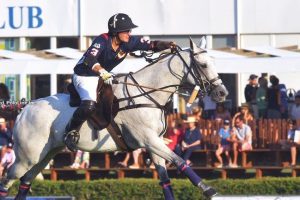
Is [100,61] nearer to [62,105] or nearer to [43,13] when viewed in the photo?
[62,105]

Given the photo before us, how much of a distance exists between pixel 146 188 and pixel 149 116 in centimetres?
581

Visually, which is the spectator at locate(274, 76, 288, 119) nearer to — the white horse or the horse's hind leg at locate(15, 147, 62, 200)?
the horse's hind leg at locate(15, 147, 62, 200)

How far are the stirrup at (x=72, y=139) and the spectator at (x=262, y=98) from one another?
8049mm

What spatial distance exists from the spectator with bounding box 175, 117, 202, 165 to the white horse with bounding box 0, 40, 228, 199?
612cm

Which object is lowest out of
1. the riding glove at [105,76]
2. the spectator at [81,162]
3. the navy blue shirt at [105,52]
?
the spectator at [81,162]

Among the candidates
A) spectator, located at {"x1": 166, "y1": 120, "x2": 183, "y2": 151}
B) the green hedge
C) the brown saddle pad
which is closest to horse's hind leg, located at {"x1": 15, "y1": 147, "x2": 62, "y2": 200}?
the brown saddle pad

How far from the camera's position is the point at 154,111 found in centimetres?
1248

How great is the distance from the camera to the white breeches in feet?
41.1

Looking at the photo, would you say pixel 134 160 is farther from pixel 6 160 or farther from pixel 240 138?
pixel 6 160

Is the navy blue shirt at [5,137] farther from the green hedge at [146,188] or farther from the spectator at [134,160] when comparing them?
the spectator at [134,160]

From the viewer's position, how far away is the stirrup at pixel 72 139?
41.5ft

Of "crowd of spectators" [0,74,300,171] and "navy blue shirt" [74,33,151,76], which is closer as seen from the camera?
"navy blue shirt" [74,33,151,76]

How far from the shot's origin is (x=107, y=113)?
12484mm

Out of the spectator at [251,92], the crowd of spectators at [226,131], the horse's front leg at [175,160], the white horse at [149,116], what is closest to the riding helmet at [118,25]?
the white horse at [149,116]
